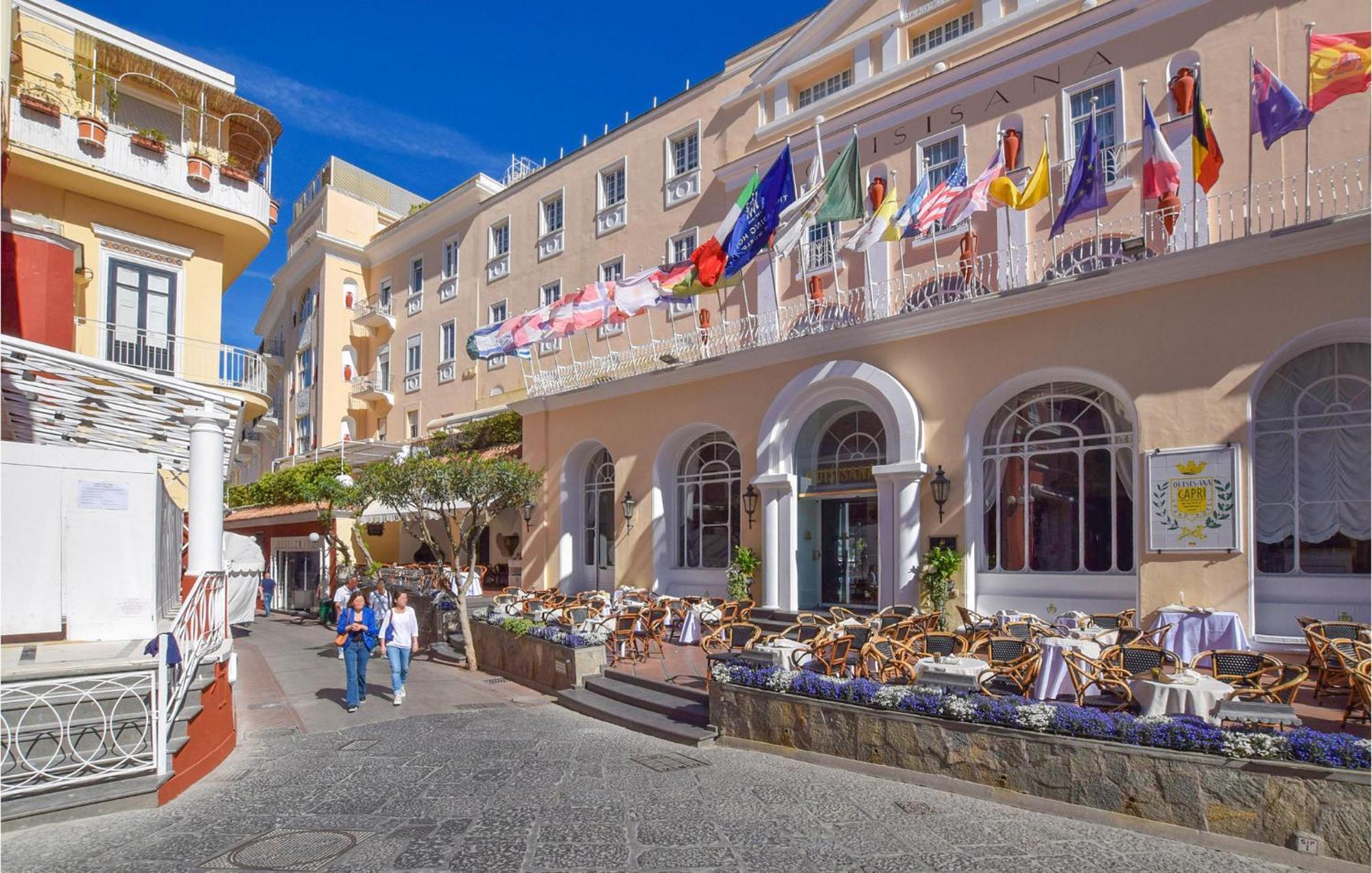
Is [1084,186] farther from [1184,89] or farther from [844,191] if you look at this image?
[844,191]

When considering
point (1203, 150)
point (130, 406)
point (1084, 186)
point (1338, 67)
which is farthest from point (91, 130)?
point (1338, 67)

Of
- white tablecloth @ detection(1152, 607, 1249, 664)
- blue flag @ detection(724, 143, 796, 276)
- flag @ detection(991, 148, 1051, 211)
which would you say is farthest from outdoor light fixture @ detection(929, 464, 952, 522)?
blue flag @ detection(724, 143, 796, 276)

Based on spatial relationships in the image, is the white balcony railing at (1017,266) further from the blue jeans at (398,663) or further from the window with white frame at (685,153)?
the blue jeans at (398,663)

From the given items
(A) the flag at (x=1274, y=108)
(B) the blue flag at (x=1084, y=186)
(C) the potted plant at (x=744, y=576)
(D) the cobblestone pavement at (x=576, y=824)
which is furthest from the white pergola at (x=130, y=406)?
(A) the flag at (x=1274, y=108)

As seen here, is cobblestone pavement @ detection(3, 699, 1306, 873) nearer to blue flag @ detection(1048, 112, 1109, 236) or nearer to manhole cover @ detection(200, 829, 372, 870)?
manhole cover @ detection(200, 829, 372, 870)

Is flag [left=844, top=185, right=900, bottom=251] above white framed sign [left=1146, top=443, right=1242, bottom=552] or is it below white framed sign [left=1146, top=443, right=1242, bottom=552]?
above

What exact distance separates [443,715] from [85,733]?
5.05 metres

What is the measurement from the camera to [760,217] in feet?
54.5

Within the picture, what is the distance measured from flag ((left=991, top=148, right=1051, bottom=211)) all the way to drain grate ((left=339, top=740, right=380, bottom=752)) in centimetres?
1246

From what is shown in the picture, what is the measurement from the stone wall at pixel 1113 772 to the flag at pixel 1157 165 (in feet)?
30.4

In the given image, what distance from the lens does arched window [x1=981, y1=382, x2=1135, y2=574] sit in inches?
515

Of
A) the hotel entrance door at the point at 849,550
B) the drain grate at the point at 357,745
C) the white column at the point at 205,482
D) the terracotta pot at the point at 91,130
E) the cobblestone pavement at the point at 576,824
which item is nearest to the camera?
the cobblestone pavement at the point at 576,824

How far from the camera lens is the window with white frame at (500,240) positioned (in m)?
30.3

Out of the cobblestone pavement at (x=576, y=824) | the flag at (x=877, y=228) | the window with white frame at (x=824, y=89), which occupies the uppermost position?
the window with white frame at (x=824, y=89)
